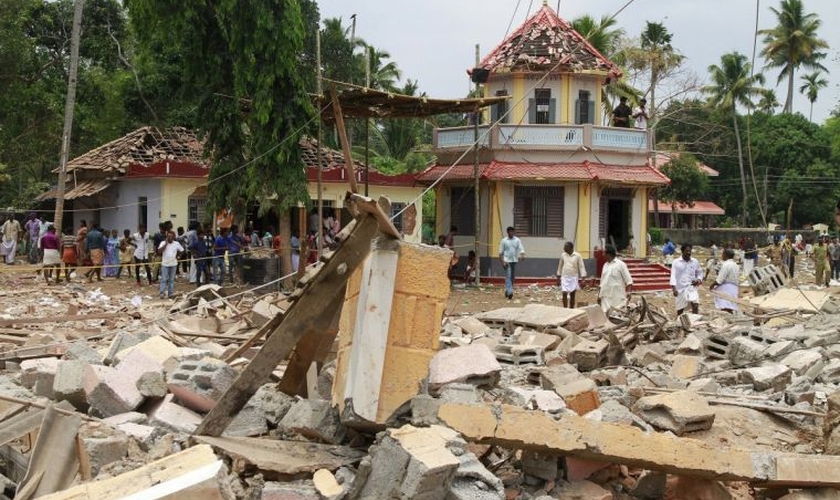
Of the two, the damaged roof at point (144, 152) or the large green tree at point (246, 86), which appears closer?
the large green tree at point (246, 86)

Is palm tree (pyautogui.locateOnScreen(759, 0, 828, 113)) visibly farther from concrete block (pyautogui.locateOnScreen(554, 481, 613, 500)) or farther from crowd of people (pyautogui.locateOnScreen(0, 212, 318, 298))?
concrete block (pyautogui.locateOnScreen(554, 481, 613, 500))

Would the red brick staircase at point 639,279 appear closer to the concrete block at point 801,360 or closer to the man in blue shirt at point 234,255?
the man in blue shirt at point 234,255

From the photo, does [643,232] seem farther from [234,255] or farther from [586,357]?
[586,357]

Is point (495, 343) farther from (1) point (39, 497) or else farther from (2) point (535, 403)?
(1) point (39, 497)

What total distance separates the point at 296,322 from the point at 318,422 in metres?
0.62

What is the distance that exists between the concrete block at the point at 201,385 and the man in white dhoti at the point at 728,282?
9653 mm

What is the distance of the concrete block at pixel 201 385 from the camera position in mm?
6047

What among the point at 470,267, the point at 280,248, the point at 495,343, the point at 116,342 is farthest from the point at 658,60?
the point at 116,342

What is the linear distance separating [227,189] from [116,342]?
13.7 metres

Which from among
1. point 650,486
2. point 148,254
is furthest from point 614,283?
point 148,254

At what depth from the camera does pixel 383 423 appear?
A: 5211 mm

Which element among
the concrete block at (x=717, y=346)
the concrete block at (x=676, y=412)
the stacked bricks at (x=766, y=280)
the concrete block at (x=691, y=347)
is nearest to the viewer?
the concrete block at (x=676, y=412)

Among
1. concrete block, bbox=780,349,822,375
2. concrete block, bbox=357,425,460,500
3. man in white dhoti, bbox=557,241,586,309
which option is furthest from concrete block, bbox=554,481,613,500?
man in white dhoti, bbox=557,241,586,309

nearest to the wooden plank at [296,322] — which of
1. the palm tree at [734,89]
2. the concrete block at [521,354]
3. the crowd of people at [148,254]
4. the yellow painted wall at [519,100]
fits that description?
the concrete block at [521,354]
